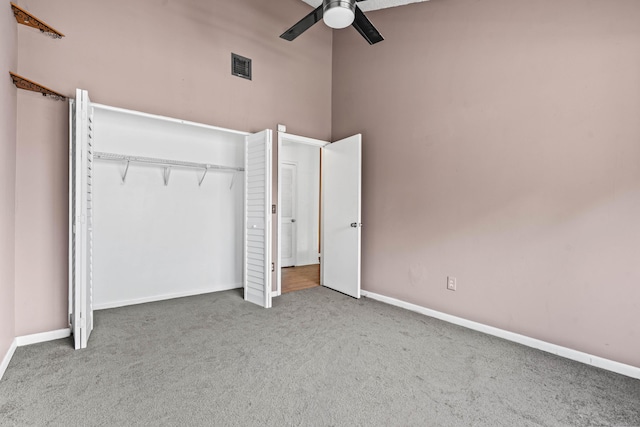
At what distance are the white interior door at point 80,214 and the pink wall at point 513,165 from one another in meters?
2.81

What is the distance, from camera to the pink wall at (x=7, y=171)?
2.04m

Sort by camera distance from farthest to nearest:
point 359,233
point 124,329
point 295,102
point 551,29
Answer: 1. point 295,102
2. point 359,233
3. point 124,329
4. point 551,29

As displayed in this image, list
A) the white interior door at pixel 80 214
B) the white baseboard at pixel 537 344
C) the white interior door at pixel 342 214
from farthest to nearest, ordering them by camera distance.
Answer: the white interior door at pixel 342 214
the white interior door at pixel 80 214
the white baseboard at pixel 537 344

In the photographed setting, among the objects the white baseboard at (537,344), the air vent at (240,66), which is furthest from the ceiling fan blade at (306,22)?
the white baseboard at (537,344)

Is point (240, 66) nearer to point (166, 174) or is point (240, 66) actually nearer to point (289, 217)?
point (166, 174)

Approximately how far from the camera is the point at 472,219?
2896 millimetres

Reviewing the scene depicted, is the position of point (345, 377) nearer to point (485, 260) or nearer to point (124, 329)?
point (485, 260)

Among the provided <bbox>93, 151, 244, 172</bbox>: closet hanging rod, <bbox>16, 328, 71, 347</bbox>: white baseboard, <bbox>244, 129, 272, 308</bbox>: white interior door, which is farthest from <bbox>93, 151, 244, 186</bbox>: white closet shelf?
<bbox>16, 328, 71, 347</bbox>: white baseboard

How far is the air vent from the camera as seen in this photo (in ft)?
11.7

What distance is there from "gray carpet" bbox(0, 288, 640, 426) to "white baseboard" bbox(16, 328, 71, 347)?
0.32 feet

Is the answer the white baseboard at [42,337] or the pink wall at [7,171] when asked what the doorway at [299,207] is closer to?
the white baseboard at [42,337]

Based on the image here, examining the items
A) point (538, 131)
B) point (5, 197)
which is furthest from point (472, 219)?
point (5, 197)

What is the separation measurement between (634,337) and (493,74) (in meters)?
2.23

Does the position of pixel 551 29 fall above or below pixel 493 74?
above
